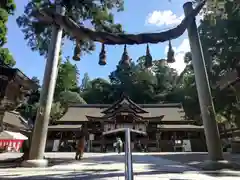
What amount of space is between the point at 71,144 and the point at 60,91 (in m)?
19.8

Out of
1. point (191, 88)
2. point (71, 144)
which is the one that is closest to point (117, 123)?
point (71, 144)

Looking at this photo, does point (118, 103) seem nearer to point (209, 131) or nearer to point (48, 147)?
point (48, 147)

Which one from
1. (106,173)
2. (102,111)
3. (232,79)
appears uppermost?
(102,111)

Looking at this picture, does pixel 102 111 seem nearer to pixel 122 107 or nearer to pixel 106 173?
pixel 122 107

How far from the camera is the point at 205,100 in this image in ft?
21.5

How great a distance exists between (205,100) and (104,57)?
3441 millimetres

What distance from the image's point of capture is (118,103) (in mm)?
22953

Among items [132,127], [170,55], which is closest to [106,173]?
[170,55]

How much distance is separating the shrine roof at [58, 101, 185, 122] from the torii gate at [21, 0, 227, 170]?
15571 millimetres

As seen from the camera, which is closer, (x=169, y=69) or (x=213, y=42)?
(x=213, y=42)

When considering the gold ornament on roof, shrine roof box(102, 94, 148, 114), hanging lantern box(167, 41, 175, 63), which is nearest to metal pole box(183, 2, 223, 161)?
hanging lantern box(167, 41, 175, 63)

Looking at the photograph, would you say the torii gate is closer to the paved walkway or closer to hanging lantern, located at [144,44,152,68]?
hanging lantern, located at [144,44,152,68]

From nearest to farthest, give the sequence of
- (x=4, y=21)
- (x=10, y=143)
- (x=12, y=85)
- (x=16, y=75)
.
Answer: (x=16, y=75)
(x=12, y=85)
(x=4, y=21)
(x=10, y=143)

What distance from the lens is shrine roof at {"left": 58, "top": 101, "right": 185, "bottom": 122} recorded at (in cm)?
2404
